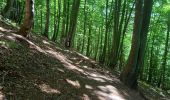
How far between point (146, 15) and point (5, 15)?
8391 mm

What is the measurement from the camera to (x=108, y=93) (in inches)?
463

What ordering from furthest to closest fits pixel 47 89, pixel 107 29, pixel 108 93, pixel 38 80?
pixel 107 29 < pixel 108 93 < pixel 38 80 < pixel 47 89

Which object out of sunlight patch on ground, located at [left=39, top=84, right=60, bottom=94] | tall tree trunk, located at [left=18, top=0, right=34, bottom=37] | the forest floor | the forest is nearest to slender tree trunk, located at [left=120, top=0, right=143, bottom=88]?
the forest

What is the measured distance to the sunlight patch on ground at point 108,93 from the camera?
36.1 ft

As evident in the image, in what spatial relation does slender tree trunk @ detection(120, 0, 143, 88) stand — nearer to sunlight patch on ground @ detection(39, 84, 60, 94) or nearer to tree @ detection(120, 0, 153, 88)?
tree @ detection(120, 0, 153, 88)

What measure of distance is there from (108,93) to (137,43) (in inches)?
166

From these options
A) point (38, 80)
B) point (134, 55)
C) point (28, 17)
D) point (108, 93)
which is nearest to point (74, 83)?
point (108, 93)

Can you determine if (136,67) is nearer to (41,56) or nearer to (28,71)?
(41,56)

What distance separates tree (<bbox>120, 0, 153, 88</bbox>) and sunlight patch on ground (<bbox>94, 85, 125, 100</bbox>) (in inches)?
99.5

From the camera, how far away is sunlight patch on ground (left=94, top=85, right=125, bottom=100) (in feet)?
36.1

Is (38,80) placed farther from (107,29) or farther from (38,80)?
(107,29)

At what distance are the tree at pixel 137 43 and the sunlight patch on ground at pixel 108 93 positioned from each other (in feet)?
8.29

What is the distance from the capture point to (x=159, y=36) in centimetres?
3331

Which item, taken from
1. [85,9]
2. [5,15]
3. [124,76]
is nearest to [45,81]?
[124,76]
